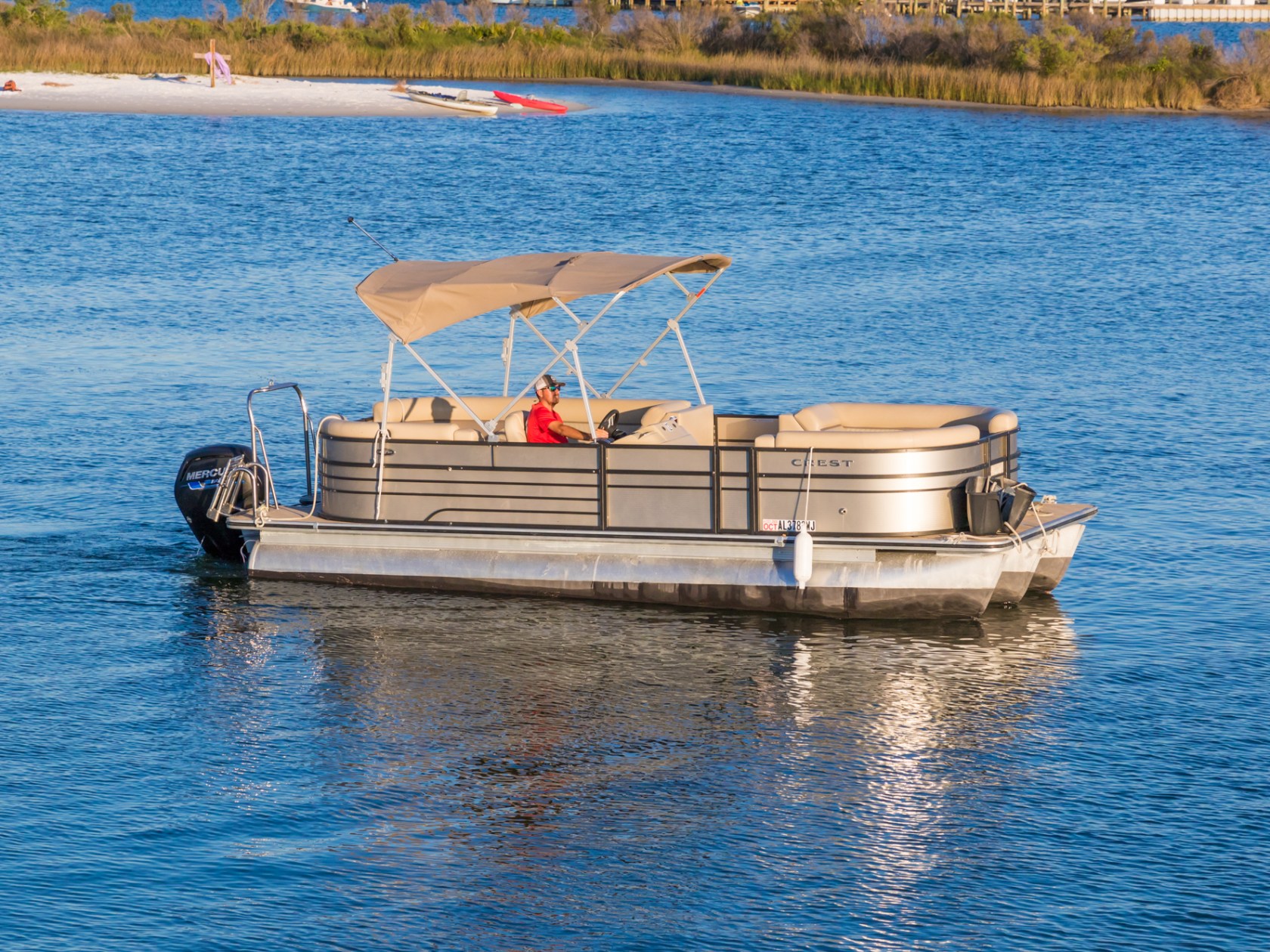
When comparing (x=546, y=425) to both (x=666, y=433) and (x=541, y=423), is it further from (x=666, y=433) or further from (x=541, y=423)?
(x=666, y=433)

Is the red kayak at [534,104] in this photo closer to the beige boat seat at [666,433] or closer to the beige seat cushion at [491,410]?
the beige seat cushion at [491,410]

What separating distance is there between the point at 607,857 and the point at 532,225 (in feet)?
101

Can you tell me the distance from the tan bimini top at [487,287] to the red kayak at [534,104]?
51.7 m

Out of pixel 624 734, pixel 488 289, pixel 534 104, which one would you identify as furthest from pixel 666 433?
pixel 534 104

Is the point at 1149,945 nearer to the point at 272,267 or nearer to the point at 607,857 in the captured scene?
the point at 607,857

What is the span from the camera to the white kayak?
6544 centimetres

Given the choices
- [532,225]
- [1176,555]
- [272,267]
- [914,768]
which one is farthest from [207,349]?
[914,768]

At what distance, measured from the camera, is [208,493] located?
54.0 ft

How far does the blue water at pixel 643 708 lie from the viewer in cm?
992

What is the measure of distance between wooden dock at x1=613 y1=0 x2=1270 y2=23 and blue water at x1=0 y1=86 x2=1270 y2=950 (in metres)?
65.4

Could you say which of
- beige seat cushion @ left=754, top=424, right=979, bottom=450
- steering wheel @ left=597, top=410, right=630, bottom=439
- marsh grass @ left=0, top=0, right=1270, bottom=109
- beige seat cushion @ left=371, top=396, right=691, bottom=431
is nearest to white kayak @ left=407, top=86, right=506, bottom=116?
marsh grass @ left=0, top=0, right=1270, bottom=109

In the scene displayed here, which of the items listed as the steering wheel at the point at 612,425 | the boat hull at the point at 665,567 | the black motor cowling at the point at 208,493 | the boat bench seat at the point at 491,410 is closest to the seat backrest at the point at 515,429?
the boat bench seat at the point at 491,410

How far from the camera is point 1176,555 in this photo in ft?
55.5

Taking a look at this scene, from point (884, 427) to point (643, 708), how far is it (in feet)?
14.3
